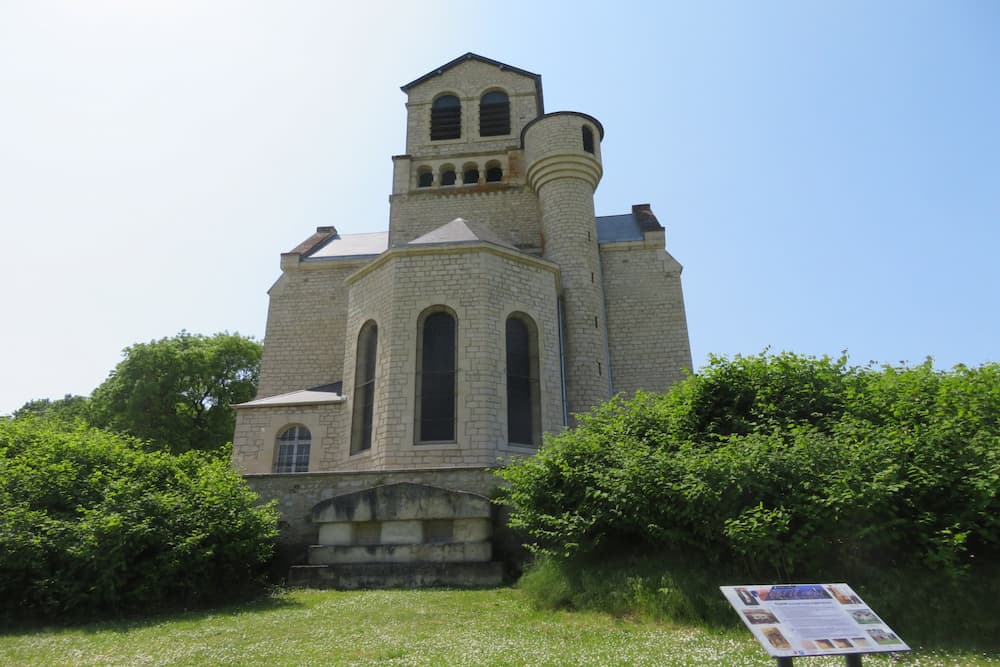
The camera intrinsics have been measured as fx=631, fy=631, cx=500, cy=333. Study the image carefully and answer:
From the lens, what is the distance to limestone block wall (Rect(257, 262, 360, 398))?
20.6 meters

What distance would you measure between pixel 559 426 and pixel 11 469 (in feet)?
34.1

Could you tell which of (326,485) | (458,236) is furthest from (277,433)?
(458,236)

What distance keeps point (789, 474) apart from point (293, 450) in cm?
1336

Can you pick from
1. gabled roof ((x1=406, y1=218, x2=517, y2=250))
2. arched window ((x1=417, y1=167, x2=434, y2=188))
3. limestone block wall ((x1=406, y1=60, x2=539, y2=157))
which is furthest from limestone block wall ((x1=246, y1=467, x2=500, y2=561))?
limestone block wall ((x1=406, y1=60, x2=539, y2=157))

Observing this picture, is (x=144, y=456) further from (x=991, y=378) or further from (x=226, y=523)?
(x=991, y=378)

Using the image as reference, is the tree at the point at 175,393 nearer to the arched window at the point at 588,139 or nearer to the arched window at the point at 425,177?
the arched window at the point at 425,177

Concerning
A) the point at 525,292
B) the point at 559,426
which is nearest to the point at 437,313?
the point at 525,292

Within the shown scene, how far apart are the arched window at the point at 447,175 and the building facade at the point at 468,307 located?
81mm

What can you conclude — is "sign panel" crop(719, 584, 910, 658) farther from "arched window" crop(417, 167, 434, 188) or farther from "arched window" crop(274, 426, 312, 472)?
"arched window" crop(417, 167, 434, 188)

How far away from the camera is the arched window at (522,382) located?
1476 cm

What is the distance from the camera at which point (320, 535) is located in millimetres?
10844

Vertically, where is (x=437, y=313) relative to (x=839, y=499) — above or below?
above

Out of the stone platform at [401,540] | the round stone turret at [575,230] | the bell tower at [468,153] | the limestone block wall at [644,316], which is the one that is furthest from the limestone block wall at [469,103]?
the stone platform at [401,540]

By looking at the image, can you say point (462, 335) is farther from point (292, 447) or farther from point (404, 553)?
point (292, 447)
